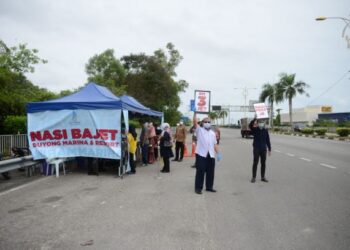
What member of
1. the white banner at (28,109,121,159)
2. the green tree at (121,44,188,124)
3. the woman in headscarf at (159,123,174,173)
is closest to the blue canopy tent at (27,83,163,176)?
the white banner at (28,109,121,159)

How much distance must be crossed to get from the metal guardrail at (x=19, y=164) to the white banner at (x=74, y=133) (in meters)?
0.38

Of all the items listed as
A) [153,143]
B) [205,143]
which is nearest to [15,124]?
[153,143]

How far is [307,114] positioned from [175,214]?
99.1m

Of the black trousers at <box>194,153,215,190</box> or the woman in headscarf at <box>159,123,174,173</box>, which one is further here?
the woman in headscarf at <box>159,123,174,173</box>

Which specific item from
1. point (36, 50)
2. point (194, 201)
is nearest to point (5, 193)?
point (194, 201)

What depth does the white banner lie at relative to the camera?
10.5 meters

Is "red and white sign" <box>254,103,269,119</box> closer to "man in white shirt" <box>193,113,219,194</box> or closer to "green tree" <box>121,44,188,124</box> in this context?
"man in white shirt" <box>193,113,219,194</box>

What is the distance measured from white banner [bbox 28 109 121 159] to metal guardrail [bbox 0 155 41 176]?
1.25 feet

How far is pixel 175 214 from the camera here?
579 cm

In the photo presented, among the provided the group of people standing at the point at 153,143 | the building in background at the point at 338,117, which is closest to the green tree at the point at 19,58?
the group of people standing at the point at 153,143

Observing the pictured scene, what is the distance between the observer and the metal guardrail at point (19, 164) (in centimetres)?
877

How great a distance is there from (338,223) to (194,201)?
8.99 ft

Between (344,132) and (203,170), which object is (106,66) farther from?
(203,170)

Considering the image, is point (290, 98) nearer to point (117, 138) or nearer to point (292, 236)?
point (117, 138)
